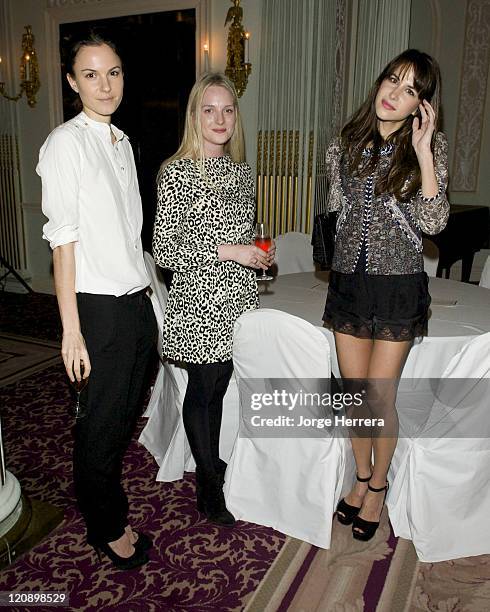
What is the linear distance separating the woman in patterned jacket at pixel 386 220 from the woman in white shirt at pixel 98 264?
75cm

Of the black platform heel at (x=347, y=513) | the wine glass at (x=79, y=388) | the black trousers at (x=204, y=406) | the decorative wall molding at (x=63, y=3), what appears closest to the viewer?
the wine glass at (x=79, y=388)

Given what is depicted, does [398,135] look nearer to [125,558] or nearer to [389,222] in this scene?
[389,222]

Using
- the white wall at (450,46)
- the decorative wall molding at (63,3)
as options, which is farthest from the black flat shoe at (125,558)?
the white wall at (450,46)

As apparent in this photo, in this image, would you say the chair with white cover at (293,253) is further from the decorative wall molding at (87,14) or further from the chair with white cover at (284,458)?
the decorative wall molding at (87,14)

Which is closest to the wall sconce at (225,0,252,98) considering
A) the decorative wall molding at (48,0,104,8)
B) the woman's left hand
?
the decorative wall molding at (48,0,104,8)

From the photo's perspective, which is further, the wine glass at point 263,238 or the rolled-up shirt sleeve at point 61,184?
the wine glass at point 263,238

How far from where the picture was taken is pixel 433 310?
8.25 ft

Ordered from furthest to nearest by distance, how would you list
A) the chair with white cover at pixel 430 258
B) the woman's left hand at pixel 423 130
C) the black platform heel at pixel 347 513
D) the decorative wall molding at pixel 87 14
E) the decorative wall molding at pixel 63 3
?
the decorative wall molding at pixel 63 3 < the decorative wall molding at pixel 87 14 < the chair with white cover at pixel 430 258 < the black platform heel at pixel 347 513 < the woman's left hand at pixel 423 130

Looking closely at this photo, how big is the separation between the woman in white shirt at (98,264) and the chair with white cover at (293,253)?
2.07 meters

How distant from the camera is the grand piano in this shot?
5.21 meters

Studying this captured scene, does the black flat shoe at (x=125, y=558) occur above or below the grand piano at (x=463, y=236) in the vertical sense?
below

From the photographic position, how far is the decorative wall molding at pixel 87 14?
4996mm

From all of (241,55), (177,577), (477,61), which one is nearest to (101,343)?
(177,577)

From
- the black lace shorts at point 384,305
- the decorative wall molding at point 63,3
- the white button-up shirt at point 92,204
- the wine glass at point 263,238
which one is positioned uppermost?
the decorative wall molding at point 63,3
